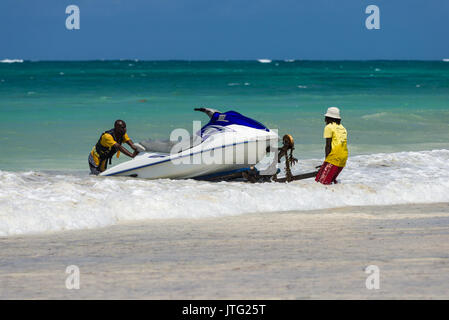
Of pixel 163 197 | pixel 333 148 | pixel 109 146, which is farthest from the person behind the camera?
pixel 109 146

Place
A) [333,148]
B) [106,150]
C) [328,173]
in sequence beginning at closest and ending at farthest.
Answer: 1. [333,148]
2. [328,173]
3. [106,150]

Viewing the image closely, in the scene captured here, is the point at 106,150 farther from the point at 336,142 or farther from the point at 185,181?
the point at 336,142

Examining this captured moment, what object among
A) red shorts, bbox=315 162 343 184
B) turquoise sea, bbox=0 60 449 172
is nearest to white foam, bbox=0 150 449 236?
red shorts, bbox=315 162 343 184

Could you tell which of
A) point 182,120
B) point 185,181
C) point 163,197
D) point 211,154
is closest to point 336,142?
point 211,154

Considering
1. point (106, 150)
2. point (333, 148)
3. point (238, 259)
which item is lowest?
point (238, 259)

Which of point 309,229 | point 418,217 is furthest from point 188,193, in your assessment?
point 418,217

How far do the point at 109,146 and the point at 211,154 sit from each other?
1.55 metres

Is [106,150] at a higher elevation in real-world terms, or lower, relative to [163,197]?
higher

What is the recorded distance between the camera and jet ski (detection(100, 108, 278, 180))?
32.3ft

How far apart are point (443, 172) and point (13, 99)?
91.6 ft

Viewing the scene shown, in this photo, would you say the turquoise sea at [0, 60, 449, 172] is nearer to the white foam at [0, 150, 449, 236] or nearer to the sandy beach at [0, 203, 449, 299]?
the white foam at [0, 150, 449, 236]

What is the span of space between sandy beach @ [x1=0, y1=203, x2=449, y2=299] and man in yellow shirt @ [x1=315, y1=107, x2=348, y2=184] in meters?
1.66

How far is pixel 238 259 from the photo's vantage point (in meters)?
5.65

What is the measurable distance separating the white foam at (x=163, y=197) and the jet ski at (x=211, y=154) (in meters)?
0.25
